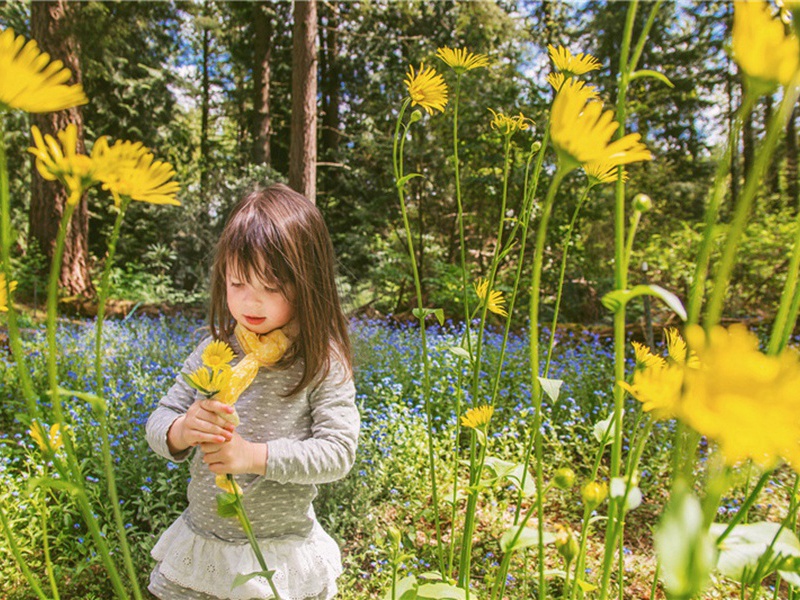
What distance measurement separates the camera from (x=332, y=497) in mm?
2084

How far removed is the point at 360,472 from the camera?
2195 millimetres

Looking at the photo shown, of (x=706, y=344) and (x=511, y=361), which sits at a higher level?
(x=706, y=344)

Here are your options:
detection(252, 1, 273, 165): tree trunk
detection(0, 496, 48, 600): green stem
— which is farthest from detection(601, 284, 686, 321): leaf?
detection(252, 1, 273, 165): tree trunk

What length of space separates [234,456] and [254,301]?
12.4 inches

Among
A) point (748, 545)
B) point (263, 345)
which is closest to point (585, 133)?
point (748, 545)

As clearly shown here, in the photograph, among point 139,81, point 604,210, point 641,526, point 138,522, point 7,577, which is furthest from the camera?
point 139,81

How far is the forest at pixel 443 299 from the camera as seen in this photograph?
1.18ft

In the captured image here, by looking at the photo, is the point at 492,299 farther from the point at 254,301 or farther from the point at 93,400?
the point at 93,400

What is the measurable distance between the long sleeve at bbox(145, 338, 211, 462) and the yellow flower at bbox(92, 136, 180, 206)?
67 cm

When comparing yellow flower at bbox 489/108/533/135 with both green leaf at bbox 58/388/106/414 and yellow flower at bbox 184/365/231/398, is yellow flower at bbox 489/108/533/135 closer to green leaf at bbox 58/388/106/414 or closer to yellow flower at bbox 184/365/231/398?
yellow flower at bbox 184/365/231/398

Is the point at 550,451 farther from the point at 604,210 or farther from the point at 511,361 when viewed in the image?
the point at 604,210

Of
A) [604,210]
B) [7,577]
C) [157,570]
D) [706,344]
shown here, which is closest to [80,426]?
[7,577]

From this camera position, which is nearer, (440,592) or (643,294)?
(643,294)

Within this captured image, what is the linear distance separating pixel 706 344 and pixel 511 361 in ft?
10.8
